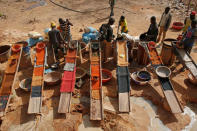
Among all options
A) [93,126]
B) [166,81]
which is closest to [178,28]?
[166,81]

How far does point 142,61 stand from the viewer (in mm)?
7691

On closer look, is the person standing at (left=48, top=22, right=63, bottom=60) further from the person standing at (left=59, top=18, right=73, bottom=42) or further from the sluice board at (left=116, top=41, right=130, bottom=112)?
the sluice board at (left=116, top=41, right=130, bottom=112)

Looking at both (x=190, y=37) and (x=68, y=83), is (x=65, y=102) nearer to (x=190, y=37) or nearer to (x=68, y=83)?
(x=68, y=83)

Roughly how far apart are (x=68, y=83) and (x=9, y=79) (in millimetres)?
2093

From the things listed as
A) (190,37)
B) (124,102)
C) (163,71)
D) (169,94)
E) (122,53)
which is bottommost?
(124,102)

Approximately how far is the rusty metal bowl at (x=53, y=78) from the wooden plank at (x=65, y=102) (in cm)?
85

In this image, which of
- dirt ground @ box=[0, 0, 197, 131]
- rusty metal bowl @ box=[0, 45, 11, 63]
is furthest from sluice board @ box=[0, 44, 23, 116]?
rusty metal bowl @ box=[0, 45, 11, 63]

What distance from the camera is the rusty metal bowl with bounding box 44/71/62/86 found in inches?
256

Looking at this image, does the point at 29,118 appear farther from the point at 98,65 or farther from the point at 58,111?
the point at 98,65

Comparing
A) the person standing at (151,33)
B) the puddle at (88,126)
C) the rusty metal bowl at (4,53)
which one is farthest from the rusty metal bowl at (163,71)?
the rusty metal bowl at (4,53)

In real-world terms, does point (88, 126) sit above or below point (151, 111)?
below

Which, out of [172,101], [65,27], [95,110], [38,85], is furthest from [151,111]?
[65,27]

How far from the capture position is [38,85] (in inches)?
237

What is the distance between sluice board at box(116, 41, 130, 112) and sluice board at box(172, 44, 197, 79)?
2050 mm
